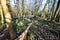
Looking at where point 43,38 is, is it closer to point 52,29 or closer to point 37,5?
point 52,29

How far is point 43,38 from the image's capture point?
478cm

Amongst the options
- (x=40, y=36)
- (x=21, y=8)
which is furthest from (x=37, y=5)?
(x=40, y=36)

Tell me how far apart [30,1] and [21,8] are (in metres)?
0.63

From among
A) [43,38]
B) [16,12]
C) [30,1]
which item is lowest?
[43,38]

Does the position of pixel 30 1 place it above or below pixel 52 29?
above

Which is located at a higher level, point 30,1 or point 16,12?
point 30,1

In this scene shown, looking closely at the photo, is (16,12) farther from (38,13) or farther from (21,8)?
(38,13)

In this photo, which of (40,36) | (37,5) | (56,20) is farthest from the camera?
(37,5)

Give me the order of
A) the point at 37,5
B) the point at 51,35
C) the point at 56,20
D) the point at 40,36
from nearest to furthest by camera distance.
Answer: the point at 40,36
the point at 51,35
the point at 56,20
the point at 37,5

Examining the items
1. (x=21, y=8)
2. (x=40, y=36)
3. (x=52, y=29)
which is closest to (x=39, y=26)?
(x=52, y=29)

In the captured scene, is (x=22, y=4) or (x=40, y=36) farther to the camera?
(x=22, y=4)

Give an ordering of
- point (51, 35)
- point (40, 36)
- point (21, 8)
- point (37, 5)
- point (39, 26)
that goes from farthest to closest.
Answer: point (37, 5)
point (21, 8)
point (39, 26)
point (51, 35)
point (40, 36)

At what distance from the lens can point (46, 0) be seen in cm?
775

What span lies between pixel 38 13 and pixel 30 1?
39.6 inches
